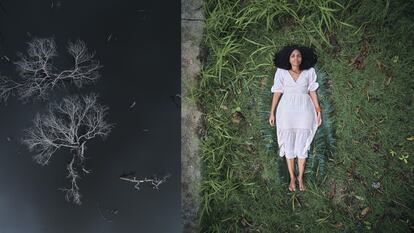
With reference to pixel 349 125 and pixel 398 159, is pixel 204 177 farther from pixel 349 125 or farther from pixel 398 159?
pixel 398 159

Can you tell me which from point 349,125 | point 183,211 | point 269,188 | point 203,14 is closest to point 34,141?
point 183,211

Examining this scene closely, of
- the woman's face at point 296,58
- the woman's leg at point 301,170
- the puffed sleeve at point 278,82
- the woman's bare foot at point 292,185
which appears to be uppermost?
the woman's face at point 296,58

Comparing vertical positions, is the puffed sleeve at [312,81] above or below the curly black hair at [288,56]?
A: below

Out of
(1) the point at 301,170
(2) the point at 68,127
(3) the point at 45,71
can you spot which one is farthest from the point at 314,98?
(3) the point at 45,71

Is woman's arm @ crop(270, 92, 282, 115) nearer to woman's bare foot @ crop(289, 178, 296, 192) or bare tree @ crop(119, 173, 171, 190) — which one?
woman's bare foot @ crop(289, 178, 296, 192)

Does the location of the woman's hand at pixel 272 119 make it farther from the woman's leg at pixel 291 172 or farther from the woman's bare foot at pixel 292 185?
the woman's bare foot at pixel 292 185

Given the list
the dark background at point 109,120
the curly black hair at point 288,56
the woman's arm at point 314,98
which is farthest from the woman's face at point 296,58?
the dark background at point 109,120
